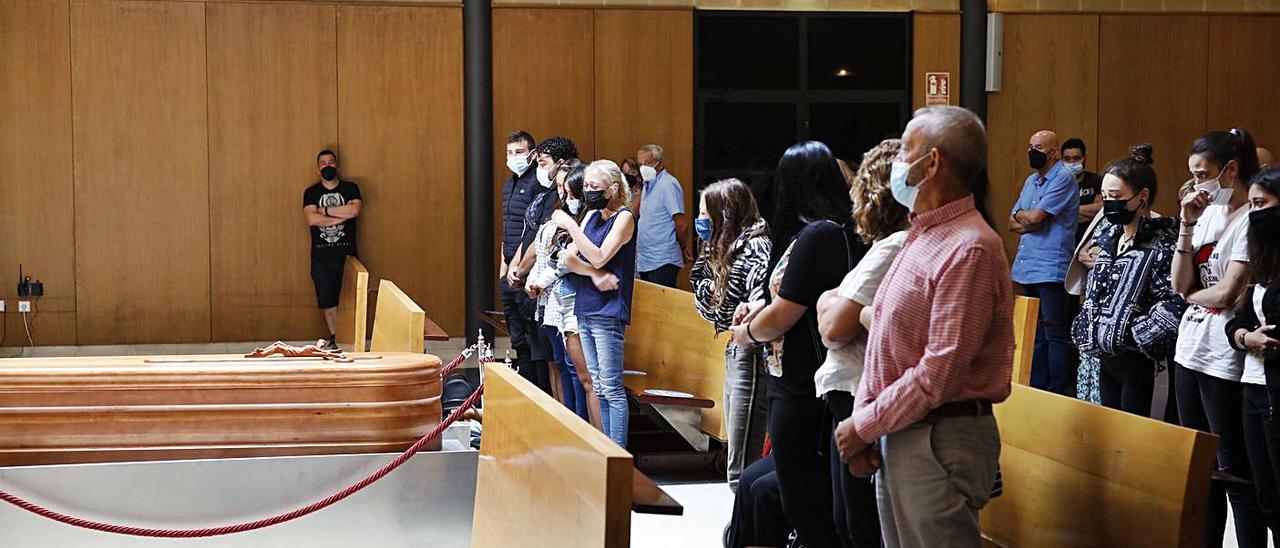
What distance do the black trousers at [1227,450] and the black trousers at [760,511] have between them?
3.96 ft

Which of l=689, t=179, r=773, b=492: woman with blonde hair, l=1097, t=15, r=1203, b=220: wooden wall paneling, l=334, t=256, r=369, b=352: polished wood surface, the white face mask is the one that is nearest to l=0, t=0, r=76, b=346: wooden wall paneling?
l=334, t=256, r=369, b=352: polished wood surface

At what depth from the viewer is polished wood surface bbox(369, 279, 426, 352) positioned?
4.56 meters

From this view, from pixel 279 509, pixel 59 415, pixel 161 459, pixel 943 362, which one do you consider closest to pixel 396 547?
pixel 279 509

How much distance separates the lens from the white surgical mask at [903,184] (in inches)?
107

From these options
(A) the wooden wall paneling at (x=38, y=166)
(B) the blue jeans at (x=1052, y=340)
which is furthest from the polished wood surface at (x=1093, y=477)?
(A) the wooden wall paneling at (x=38, y=166)

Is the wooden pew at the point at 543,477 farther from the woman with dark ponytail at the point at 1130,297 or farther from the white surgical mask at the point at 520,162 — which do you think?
the white surgical mask at the point at 520,162

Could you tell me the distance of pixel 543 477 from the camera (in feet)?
8.48

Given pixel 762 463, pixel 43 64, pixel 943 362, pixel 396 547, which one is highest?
pixel 43 64

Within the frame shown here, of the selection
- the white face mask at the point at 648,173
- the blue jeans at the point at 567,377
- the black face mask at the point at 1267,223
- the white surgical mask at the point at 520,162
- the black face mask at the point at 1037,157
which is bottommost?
the blue jeans at the point at 567,377

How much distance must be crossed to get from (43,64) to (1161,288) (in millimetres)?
8066

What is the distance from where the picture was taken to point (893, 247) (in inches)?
116

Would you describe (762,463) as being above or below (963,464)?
below

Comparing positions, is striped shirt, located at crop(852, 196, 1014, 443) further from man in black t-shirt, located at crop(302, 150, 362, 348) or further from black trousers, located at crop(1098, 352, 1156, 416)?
man in black t-shirt, located at crop(302, 150, 362, 348)

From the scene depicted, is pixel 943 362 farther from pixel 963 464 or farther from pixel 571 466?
pixel 571 466
